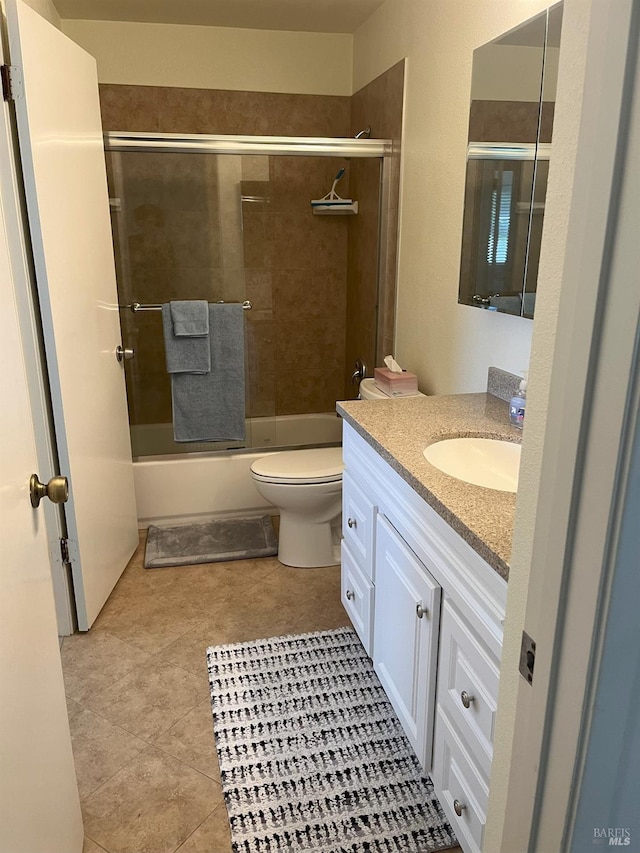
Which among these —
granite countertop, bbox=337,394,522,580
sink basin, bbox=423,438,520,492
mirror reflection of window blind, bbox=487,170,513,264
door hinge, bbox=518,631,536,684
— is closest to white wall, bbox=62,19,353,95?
mirror reflection of window blind, bbox=487,170,513,264

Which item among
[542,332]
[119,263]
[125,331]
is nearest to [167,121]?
[119,263]

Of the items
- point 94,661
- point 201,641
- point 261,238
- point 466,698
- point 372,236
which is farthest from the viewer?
point 372,236

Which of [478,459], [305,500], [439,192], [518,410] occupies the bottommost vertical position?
[305,500]

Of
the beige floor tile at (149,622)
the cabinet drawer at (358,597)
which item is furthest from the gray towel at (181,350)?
the cabinet drawer at (358,597)

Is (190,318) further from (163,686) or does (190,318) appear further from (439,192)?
(163,686)

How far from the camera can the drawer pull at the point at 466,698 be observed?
1.31m

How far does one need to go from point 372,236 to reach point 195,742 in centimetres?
239

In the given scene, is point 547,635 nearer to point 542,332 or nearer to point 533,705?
point 533,705

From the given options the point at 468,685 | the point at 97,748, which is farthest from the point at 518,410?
the point at 97,748

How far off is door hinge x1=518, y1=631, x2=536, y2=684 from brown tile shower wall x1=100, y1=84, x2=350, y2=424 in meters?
2.55

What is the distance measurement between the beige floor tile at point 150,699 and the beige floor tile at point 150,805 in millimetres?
119

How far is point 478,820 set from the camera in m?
→ 1.33

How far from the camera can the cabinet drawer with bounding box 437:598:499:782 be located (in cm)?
124

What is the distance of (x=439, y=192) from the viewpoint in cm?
247
